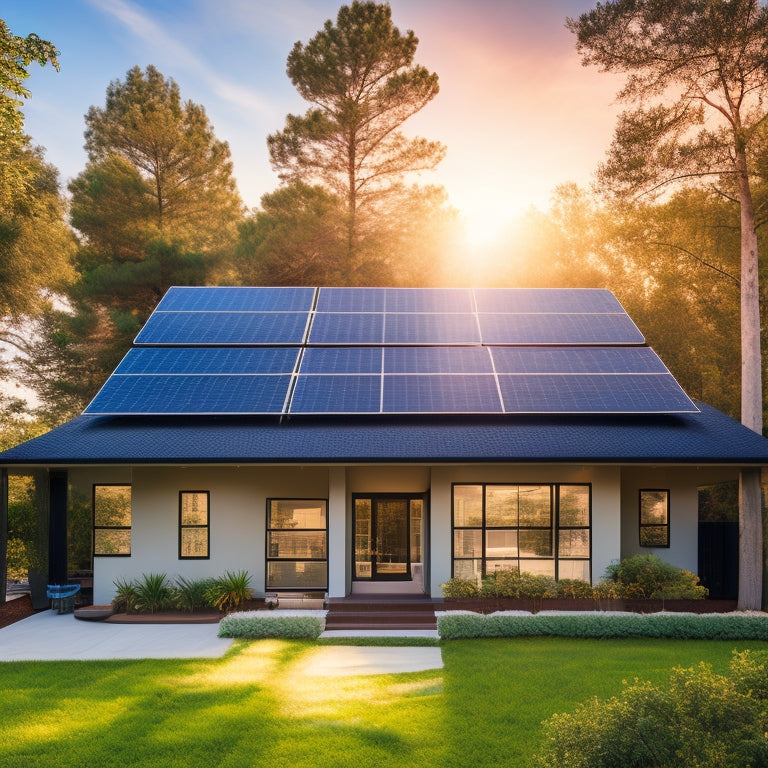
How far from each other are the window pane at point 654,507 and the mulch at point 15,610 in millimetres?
13105

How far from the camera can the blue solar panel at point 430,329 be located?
1777 cm

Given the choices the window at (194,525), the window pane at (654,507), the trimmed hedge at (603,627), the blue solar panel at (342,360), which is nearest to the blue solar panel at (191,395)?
the blue solar panel at (342,360)

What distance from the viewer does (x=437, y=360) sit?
55.2 ft

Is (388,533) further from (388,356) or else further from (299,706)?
(299,706)

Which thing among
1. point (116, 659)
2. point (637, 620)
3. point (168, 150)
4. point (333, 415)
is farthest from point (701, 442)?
point (168, 150)

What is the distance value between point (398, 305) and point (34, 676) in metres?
12.7

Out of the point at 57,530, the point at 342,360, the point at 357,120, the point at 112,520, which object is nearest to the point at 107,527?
the point at 112,520

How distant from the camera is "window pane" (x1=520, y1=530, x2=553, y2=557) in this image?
46.9 feet

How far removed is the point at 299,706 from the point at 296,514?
683cm

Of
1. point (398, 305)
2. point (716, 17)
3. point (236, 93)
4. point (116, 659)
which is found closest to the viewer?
point (116, 659)

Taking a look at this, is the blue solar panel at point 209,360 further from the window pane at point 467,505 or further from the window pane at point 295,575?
the window pane at point 467,505

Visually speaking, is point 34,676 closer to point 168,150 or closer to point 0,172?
point 0,172

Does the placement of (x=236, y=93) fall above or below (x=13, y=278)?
above

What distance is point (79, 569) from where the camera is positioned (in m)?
18.0
